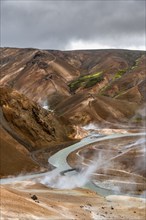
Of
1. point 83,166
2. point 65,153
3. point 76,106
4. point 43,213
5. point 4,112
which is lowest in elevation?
point 43,213

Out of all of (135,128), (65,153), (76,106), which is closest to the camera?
(65,153)

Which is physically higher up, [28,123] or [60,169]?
[28,123]

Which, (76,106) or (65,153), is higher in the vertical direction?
(76,106)

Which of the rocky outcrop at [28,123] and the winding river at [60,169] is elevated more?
the rocky outcrop at [28,123]

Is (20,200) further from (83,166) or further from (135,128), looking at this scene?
(135,128)

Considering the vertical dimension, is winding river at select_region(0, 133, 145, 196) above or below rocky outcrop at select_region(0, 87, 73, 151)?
below

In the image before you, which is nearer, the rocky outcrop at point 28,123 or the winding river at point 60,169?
the winding river at point 60,169

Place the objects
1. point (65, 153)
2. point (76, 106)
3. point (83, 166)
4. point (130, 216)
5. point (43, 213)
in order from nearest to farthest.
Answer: point (43, 213), point (130, 216), point (83, 166), point (65, 153), point (76, 106)

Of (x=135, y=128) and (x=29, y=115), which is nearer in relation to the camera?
(x=29, y=115)

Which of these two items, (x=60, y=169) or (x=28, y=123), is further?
(x=28, y=123)

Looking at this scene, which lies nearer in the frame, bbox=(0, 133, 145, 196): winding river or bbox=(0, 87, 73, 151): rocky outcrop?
bbox=(0, 133, 145, 196): winding river

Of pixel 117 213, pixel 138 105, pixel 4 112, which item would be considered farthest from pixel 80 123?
pixel 117 213
